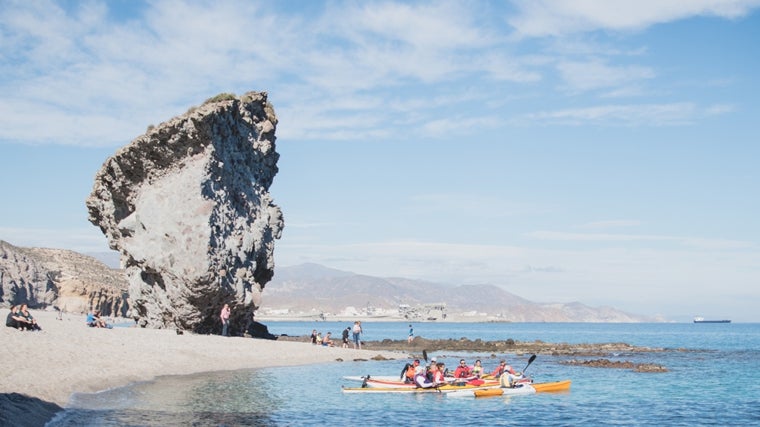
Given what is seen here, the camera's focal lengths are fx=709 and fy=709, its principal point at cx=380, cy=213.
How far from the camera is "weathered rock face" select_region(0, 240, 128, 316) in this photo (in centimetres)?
7731

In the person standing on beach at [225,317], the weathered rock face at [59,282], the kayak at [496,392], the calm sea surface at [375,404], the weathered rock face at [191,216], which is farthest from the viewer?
the weathered rock face at [59,282]

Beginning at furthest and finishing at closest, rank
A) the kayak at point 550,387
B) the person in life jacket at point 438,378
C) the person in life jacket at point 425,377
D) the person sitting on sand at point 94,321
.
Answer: the person sitting on sand at point 94,321, the kayak at point 550,387, the person in life jacket at point 438,378, the person in life jacket at point 425,377

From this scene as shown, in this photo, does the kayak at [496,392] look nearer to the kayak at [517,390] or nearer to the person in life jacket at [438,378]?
the kayak at [517,390]

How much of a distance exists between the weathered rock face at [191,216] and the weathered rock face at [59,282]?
31.4 m

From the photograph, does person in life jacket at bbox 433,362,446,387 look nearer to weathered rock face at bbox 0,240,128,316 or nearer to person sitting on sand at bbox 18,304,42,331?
person sitting on sand at bbox 18,304,42,331

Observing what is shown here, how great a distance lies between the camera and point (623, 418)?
80.9 feet

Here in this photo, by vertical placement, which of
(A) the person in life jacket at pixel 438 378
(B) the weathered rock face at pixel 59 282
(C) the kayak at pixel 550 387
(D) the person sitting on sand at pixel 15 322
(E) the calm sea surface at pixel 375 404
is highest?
(B) the weathered rock face at pixel 59 282

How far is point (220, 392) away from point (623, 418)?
47.8 ft

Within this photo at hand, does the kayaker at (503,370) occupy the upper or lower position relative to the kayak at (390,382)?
upper

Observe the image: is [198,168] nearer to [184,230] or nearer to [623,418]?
[184,230]

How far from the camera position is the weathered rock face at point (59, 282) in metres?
77.3

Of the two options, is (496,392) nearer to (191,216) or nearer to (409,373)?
(409,373)

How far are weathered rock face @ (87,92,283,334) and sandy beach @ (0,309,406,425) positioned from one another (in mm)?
2963

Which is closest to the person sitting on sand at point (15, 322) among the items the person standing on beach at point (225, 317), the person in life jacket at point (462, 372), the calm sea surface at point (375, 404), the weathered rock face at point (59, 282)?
the calm sea surface at point (375, 404)
